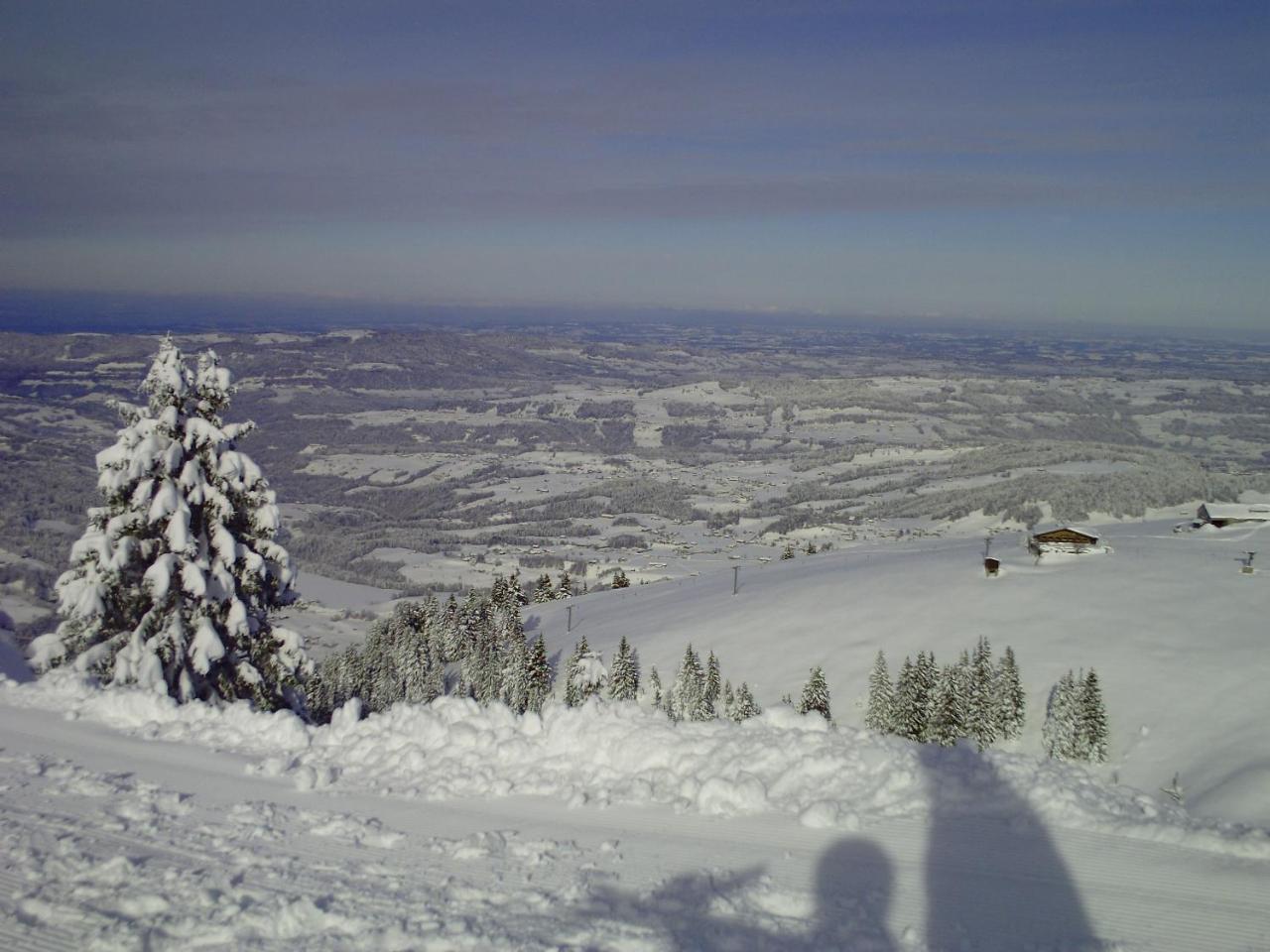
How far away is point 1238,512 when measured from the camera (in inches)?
2537

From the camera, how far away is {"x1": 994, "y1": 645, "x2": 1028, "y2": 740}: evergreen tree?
111 ft

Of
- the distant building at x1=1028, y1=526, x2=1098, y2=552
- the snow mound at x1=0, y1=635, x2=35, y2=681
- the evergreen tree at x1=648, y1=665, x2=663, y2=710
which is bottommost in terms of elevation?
the evergreen tree at x1=648, y1=665, x2=663, y2=710

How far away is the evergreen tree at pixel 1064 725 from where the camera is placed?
31.1 metres

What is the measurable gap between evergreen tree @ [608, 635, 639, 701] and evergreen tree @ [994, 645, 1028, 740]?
1638 cm

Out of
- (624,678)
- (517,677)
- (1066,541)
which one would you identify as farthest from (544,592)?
(1066,541)

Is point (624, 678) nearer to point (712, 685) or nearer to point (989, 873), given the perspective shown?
point (712, 685)

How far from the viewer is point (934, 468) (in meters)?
153

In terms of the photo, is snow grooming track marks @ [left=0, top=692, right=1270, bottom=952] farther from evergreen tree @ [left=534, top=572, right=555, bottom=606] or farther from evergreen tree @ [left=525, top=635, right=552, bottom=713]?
evergreen tree @ [left=534, top=572, right=555, bottom=606]

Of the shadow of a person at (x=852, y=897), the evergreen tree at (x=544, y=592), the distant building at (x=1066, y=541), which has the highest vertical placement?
the shadow of a person at (x=852, y=897)

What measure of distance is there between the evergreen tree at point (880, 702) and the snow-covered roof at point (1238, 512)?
42628mm

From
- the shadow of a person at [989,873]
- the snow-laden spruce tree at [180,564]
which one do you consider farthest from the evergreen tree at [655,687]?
the shadow of a person at [989,873]

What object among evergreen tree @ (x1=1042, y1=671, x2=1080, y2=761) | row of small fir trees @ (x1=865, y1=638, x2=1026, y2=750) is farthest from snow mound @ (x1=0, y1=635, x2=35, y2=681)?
evergreen tree @ (x1=1042, y1=671, x2=1080, y2=761)

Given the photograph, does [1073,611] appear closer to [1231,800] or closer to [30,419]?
[1231,800]

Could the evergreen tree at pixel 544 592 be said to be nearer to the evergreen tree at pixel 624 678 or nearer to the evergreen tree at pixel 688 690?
the evergreen tree at pixel 624 678
